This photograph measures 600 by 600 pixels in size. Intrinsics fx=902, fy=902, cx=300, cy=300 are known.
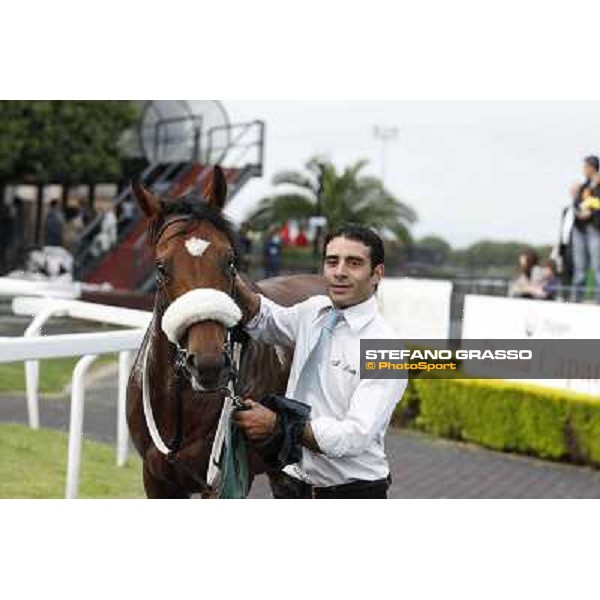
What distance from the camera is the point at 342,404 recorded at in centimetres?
234

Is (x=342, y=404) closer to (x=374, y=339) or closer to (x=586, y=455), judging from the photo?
(x=374, y=339)

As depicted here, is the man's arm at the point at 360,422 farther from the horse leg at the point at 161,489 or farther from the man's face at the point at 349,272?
the horse leg at the point at 161,489

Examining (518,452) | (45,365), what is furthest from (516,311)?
(45,365)

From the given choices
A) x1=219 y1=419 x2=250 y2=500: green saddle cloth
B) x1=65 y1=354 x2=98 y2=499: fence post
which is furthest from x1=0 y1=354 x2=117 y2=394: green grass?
x1=219 y1=419 x2=250 y2=500: green saddle cloth

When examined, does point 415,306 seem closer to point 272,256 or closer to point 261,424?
point 272,256

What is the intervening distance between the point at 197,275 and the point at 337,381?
0.45 m

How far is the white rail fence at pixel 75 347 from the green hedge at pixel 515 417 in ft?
7.54

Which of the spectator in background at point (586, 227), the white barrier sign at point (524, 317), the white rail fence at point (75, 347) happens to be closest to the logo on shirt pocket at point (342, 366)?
the white rail fence at point (75, 347)

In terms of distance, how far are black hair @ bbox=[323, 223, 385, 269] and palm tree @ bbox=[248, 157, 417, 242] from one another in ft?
46.8

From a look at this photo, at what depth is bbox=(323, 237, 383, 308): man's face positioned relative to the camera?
2.22 m

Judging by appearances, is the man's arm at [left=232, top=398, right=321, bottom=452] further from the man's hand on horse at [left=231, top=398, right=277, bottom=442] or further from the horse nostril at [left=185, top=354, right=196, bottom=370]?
the horse nostril at [left=185, top=354, right=196, bottom=370]

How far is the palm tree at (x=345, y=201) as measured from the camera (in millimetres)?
→ 17391
